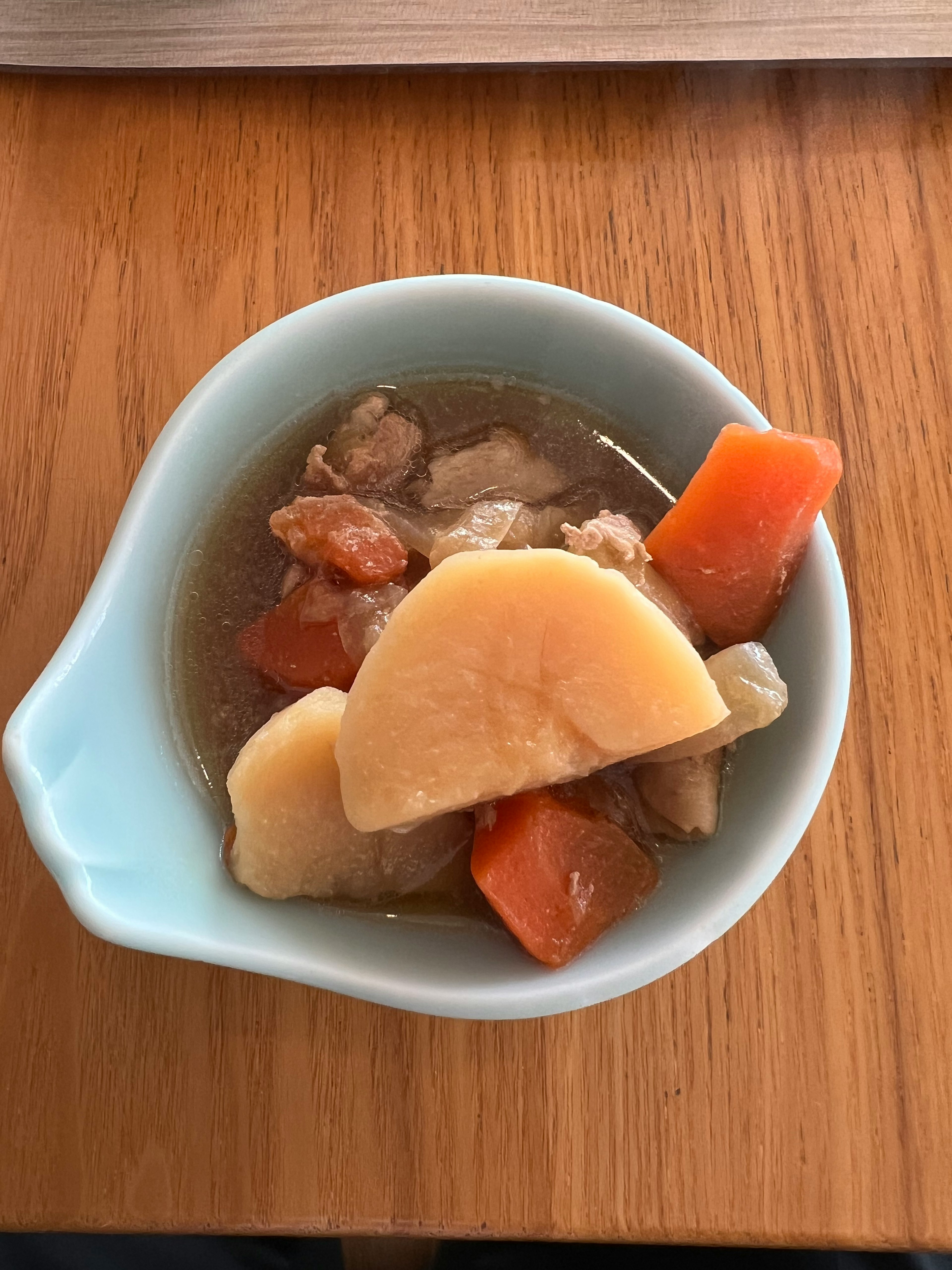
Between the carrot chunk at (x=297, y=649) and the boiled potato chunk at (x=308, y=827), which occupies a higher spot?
the carrot chunk at (x=297, y=649)

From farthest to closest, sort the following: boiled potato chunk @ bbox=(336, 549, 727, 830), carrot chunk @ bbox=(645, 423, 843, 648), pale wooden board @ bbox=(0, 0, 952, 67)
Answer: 1. pale wooden board @ bbox=(0, 0, 952, 67)
2. carrot chunk @ bbox=(645, 423, 843, 648)
3. boiled potato chunk @ bbox=(336, 549, 727, 830)

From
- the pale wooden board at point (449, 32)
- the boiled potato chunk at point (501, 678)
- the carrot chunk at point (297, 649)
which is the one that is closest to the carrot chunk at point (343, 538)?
the carrot chunk at point (297, 649)

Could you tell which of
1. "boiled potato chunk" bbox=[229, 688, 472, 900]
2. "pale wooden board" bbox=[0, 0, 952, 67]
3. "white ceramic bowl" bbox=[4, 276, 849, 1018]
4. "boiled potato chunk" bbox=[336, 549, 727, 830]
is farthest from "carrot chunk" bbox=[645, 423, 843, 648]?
"pale wooden board" bbox=[0, 0, 952, 67]

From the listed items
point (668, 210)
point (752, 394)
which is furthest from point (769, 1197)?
point (668, 210)

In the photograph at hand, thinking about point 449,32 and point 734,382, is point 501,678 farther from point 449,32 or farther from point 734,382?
point 449,32

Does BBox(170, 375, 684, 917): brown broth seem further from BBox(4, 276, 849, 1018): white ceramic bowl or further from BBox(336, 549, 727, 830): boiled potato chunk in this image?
BBox(336, 549, 727, 830): boiled potato chunk

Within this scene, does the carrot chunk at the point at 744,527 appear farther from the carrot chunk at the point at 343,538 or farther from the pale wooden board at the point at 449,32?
the pale wooden board at the point at 449,32
